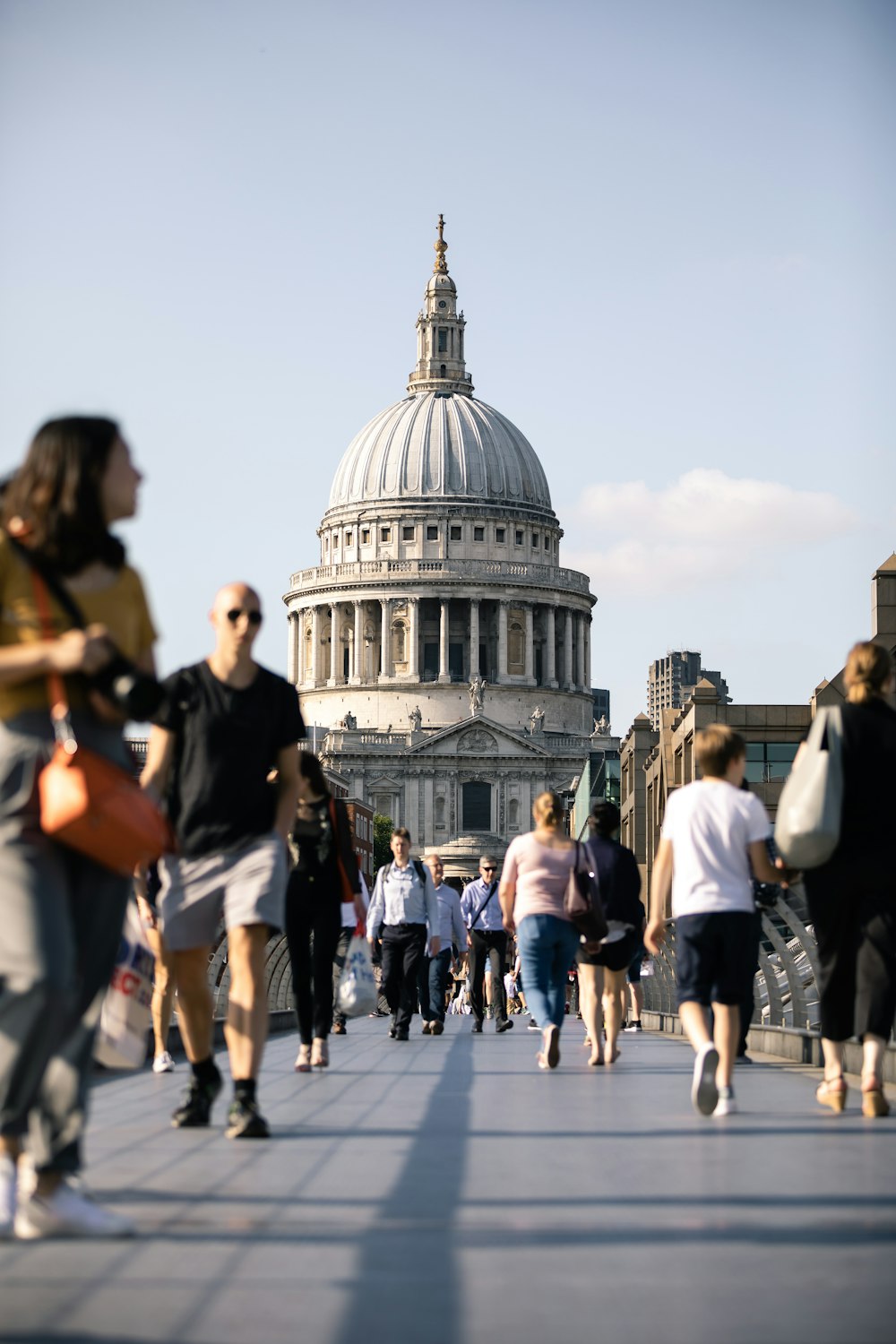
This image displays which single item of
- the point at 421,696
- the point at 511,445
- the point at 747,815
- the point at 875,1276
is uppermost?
the point at 511,445

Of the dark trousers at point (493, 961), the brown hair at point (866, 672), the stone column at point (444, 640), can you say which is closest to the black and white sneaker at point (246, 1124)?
the brown hair at point (866, 672)

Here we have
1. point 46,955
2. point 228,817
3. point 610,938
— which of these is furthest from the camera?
point 610,938

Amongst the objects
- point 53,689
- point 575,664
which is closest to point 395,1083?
point 53,689

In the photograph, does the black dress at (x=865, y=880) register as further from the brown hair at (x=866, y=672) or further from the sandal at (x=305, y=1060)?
the sandal at (x=305, y=1060)

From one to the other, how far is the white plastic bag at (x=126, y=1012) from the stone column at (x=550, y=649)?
133m

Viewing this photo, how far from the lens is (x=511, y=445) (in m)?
148

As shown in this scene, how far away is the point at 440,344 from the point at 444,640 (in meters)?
27.3

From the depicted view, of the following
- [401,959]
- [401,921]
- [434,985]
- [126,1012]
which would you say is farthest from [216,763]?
[434,985]

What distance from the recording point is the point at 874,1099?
10445 millimetres

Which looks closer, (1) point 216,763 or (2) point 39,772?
(2) point 39,772

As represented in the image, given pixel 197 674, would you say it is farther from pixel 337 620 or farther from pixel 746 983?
pixel 337 620

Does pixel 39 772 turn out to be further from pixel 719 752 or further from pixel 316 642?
pixel 316 642

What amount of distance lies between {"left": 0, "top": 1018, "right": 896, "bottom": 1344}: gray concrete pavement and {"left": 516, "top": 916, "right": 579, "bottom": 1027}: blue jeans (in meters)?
4.08

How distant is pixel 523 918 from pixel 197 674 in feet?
20.3
